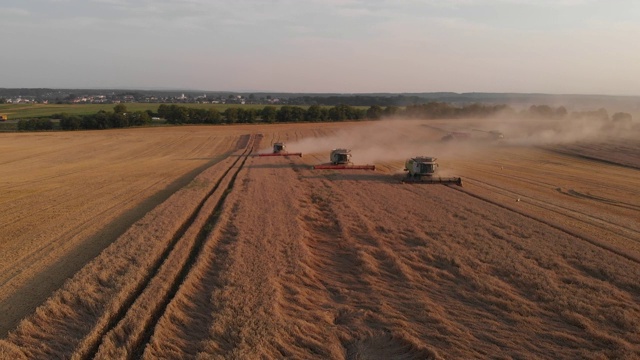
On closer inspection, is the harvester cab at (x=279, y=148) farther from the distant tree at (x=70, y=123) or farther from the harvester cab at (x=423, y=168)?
the distant tree at (x=70, y=123)

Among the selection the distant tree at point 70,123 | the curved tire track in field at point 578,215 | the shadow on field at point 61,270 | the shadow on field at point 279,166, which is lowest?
the shadow on field at point 61,270

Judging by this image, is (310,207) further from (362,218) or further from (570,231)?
(570,231)

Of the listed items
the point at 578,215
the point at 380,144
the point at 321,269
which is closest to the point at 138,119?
the point at 380,144

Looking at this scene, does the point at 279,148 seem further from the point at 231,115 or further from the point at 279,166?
the point at 231,115

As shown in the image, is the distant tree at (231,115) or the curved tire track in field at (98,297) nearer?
the curved tire track in field at (98,297)

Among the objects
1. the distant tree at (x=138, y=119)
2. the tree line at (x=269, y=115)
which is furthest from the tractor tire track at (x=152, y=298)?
the tree line at (x=269, y=115)

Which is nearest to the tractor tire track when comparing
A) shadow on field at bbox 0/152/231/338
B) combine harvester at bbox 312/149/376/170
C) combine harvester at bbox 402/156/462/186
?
shadow on field at bbox 0/152/231/338

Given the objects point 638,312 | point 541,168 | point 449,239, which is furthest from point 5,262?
point 541,168
